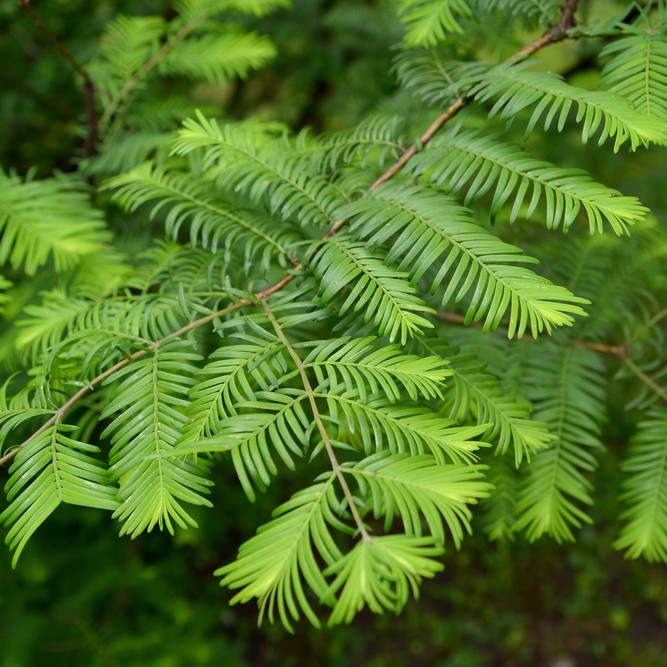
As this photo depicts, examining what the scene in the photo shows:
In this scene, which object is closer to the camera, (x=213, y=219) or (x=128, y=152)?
(x=213, y=219)

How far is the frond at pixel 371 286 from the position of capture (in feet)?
2.88

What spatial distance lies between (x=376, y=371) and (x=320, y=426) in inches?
4.9

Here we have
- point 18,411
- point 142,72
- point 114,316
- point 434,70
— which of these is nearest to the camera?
point 18,411

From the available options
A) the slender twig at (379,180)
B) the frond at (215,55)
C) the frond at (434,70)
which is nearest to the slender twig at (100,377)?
the slender twig at (379,180)

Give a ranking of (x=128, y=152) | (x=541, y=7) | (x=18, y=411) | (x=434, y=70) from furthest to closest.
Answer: (x=128, y=152) → (x=434, y=70) → (x=541, y=7) → (x=18, y=411)

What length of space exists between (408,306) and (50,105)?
1881mm

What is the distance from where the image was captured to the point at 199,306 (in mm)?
1030

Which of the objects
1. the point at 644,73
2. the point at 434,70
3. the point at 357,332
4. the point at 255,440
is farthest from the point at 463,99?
the point at 255,440

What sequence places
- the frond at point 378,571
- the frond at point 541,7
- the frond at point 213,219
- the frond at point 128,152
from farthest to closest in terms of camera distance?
→ 1. the frond at point 128,152
2. the frond at point 541,7
3. the frond at point 213,219
4. the frond at point 378,571

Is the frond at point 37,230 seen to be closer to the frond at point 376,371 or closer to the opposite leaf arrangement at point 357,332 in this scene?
the opposite leaf arrangement at point 357,332

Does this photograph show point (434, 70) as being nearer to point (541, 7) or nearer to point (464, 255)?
point (541, 7)

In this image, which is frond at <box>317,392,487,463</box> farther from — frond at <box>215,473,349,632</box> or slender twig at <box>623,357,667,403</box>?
slender twig at <box>623,357,667,403</box>

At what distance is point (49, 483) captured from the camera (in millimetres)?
845

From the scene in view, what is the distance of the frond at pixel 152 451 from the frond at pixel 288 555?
0.10 m
